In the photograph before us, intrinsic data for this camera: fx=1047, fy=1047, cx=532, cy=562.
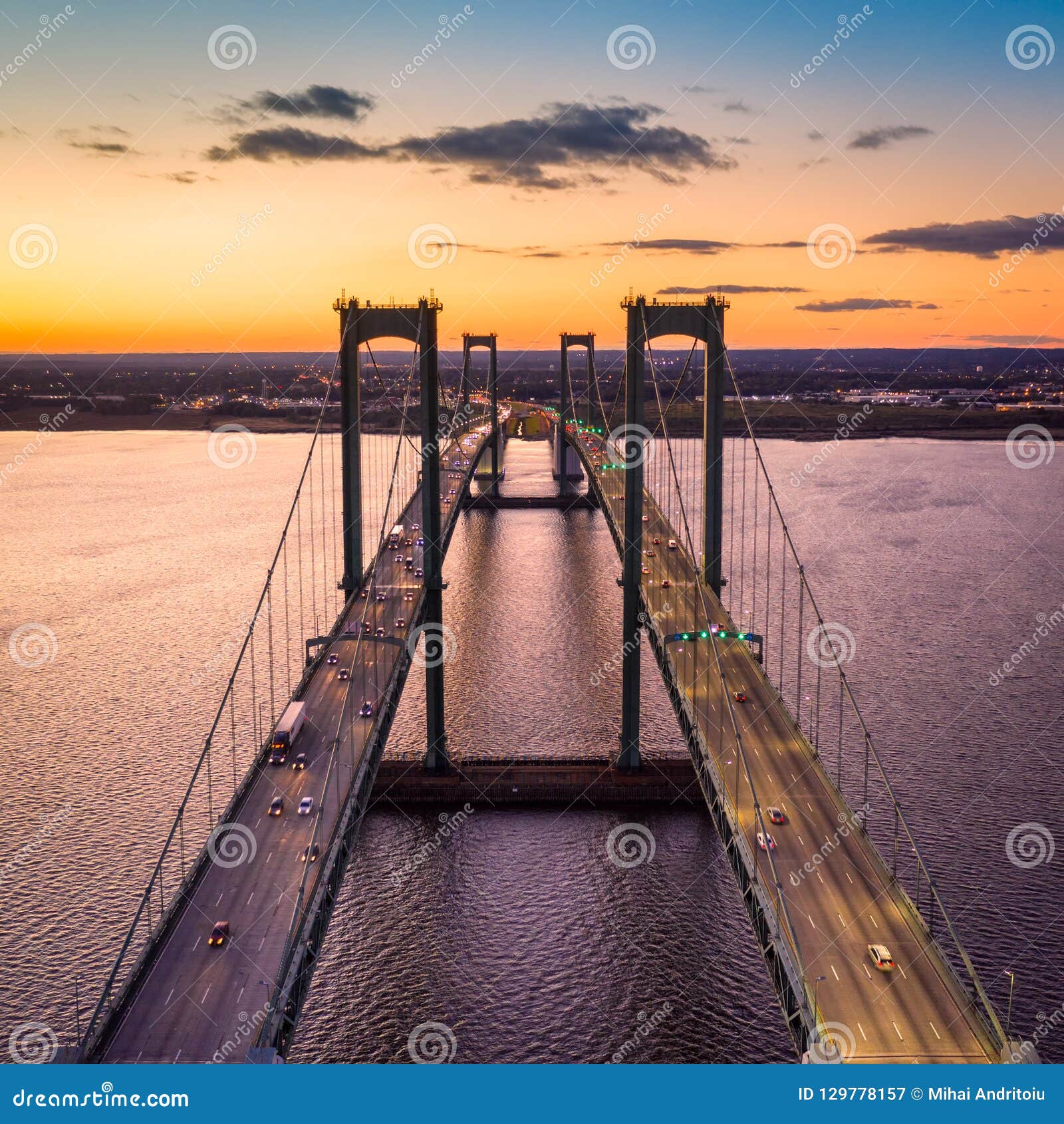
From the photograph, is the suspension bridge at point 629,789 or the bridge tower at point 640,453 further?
the bridge tower at point 640,453

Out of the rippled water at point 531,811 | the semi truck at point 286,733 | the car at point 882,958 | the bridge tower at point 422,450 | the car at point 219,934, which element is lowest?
the rippled water at point 531,811

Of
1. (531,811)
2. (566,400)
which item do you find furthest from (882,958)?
(566,400)

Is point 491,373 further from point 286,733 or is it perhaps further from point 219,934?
point 219,934

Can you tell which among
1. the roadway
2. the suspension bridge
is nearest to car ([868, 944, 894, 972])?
the suspension bridge

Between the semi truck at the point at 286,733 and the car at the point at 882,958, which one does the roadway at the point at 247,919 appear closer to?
the semi truck at the point at 286,733

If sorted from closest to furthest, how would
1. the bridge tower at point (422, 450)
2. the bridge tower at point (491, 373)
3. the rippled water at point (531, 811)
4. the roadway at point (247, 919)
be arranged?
the roadway at point (247, 919) → the rippled water at point (531, 811) → the bridge tower at point (422, 450) → the bridge tower at point (491, 373)

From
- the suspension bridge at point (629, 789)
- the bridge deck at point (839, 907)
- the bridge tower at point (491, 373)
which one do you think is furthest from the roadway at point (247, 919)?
the bridge tower at point (491, 373)
